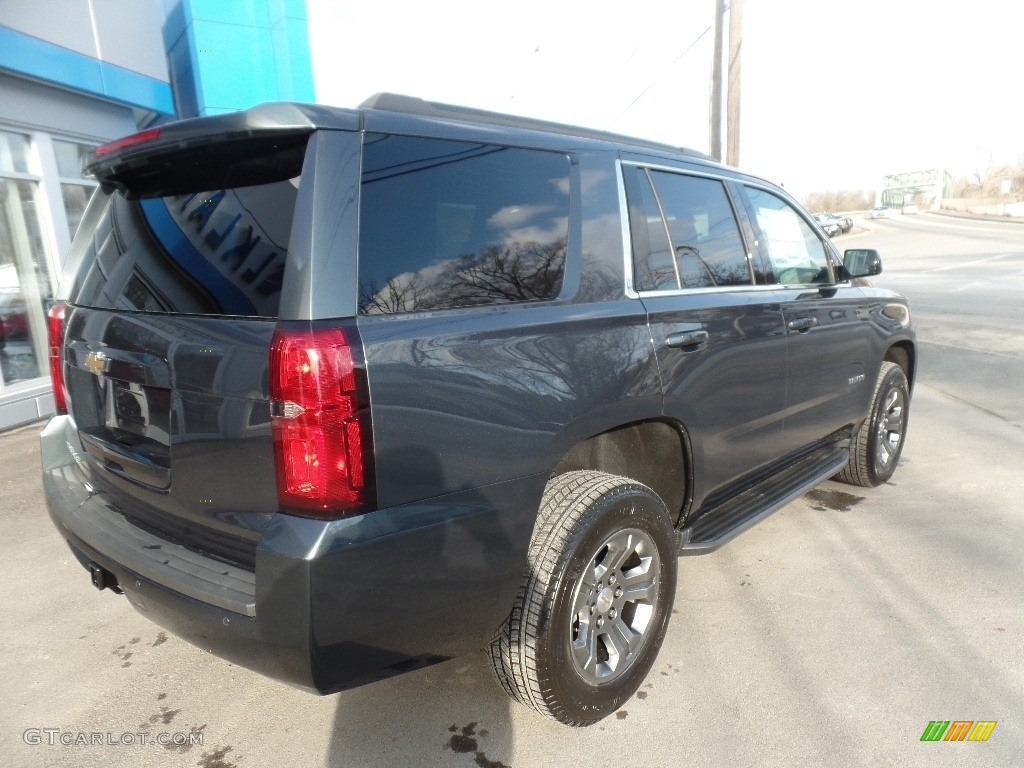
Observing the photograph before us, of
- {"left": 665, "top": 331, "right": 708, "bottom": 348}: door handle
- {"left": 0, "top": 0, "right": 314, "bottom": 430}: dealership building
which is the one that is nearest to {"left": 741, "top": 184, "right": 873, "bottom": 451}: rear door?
{"left": 665, "top": 331, "right": 708, "bottom": 348}: door handle

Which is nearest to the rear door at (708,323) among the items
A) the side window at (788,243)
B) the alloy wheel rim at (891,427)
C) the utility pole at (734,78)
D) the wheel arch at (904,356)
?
the side window at (788,243)

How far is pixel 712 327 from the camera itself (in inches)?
111

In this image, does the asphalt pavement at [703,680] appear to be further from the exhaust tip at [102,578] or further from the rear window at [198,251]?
the rear window at [198,251]

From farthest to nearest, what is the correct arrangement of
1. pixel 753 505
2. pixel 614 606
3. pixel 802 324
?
1. pixel 802 324
2. pixel 753 505
3. pixel 614 606

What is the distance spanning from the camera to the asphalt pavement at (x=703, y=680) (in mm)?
2322

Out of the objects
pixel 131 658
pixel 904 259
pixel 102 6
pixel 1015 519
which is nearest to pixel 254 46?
pixel 102 6

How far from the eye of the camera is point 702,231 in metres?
3.04

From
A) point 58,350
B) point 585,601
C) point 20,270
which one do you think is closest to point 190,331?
point 58,350

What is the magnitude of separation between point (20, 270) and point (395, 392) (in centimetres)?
785

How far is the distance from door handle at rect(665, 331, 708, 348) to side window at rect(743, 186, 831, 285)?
101cm

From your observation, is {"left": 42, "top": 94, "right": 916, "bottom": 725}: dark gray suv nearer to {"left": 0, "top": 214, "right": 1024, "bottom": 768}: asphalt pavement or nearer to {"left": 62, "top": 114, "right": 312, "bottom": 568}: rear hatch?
{"left": 62, "top": 114, "right": 312, "bottom": 568}: rear hatch

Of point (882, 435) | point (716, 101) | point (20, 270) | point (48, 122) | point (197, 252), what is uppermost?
point (716, 101)

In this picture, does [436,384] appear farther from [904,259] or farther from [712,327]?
[904,259]

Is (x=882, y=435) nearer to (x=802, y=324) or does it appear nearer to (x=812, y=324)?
(x=812, y=324)
